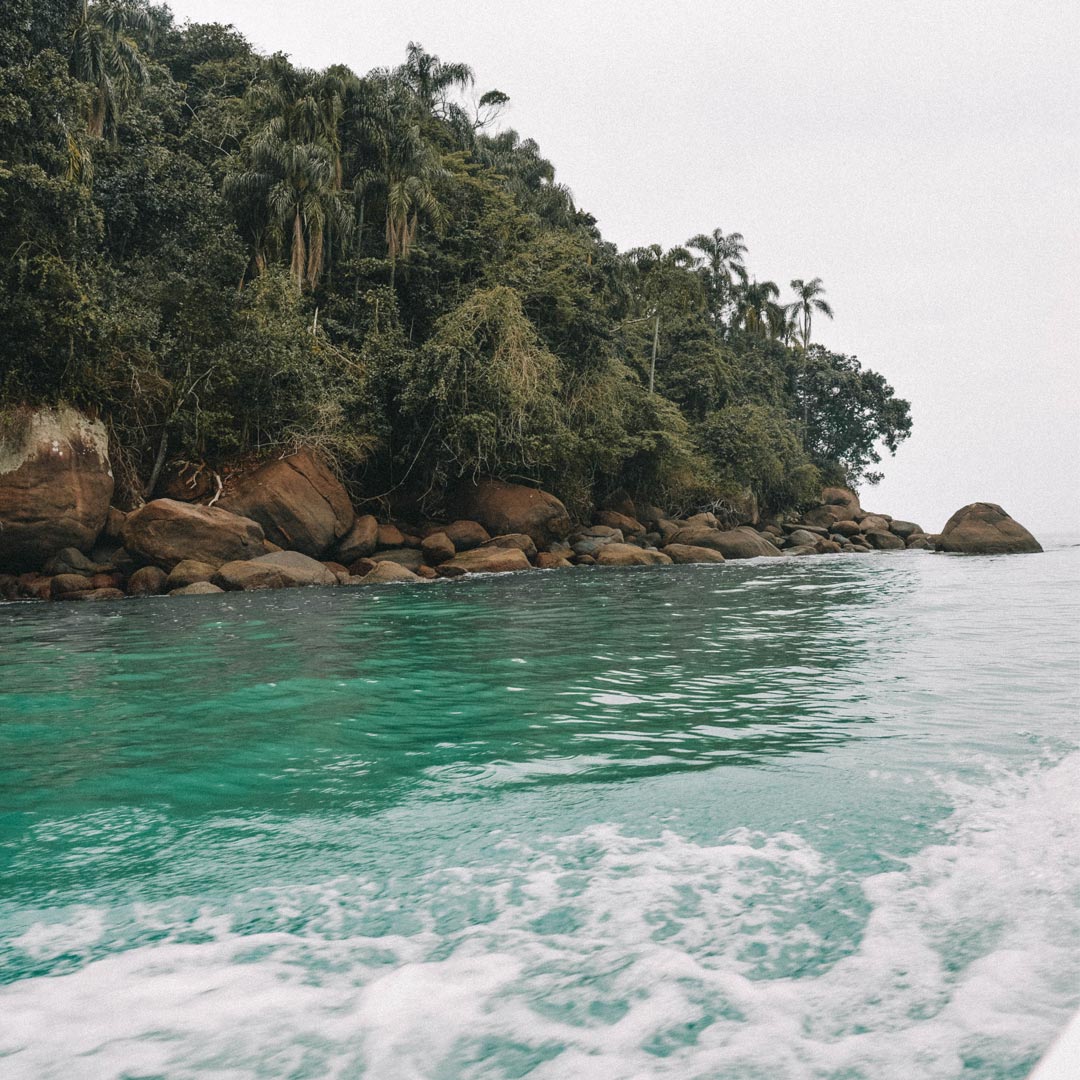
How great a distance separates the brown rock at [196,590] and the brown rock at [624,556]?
33.3 feet

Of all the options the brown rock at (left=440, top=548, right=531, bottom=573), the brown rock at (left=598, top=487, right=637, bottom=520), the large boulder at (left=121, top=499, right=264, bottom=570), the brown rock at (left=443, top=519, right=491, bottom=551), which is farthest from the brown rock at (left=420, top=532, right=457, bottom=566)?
the brown rock at (left=598, top=487, right=637, bottom=520)

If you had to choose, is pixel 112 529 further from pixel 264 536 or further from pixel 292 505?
pixel 292 505

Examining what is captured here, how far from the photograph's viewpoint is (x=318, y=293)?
1020 inches

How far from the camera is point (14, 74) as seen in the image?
16.2 m

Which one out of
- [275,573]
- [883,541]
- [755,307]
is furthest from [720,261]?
[275,573]

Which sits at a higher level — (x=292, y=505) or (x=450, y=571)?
(x=292, y=505)

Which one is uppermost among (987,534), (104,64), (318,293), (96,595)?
(104,64)

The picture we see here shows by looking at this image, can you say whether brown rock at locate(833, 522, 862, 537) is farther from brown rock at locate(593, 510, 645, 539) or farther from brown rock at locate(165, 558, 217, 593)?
brown rock at locate(165, 558, 217, 593)

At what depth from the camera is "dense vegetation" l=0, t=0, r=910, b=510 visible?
16906 mm

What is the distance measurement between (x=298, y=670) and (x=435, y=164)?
2493cm

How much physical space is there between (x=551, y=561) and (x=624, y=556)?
2178mm

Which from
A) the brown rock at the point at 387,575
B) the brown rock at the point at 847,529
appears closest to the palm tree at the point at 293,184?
the brown rock at the point at 387,575

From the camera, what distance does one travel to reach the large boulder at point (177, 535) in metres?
16.0

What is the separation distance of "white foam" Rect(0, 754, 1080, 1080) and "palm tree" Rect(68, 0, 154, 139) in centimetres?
2104
